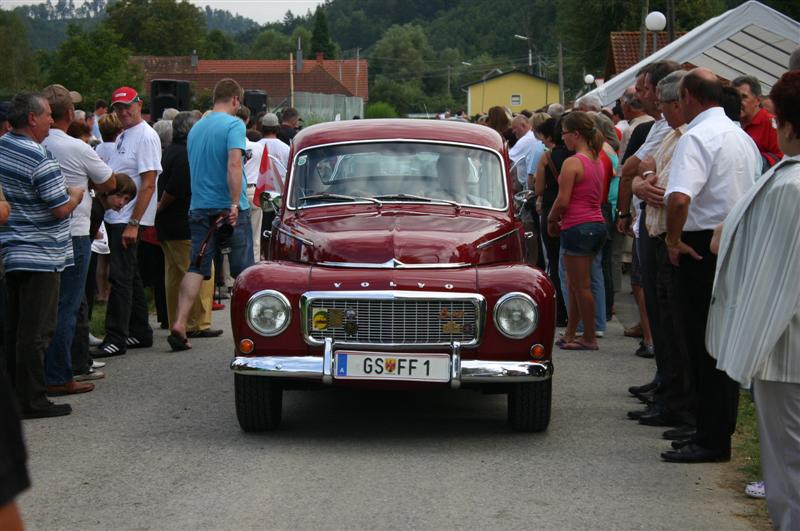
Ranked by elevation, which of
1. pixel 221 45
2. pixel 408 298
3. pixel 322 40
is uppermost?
pixel 322 40

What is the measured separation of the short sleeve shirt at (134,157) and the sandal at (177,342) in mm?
1104

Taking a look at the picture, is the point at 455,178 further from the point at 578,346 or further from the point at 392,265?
the point at 578,346

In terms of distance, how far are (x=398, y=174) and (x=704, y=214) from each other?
2607mm

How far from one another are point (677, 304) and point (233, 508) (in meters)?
2.95

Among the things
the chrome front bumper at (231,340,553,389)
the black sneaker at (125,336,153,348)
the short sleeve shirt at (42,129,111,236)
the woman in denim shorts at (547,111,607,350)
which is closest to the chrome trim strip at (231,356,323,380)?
the chrome front bumper at (231,340,553,389)

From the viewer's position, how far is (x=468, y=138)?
9.02 meters

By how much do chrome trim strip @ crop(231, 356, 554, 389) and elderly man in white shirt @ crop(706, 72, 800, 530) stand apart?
2146 millimetres

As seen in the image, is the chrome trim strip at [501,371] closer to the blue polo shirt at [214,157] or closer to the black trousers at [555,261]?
the blue polo shirt at [214,157]

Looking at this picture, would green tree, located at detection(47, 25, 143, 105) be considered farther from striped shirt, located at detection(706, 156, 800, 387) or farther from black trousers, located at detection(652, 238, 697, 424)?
striped shirt, located at detection(706, 156, 800, 387)

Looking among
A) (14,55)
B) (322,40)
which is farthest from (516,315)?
(322,40)

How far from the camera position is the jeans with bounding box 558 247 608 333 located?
38.5 feet

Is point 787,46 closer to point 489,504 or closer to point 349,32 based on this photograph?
point 489,504

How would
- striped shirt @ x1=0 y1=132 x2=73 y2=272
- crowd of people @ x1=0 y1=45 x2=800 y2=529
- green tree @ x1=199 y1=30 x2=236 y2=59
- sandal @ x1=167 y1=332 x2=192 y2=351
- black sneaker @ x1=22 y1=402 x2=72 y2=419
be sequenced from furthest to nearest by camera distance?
green tree @ x1=199 y1=30 x2=236 y2=59 < sandal @ x1=167 y1=332 x2=192 y2=351 < black sneaker @ x1=22 y1=402 x2=72 y2=419 < striped shirt @ x1=0 y1=132 x2=73 y2=272 < crowd of people @ x1=0 y1=45 x2=800 y2=529

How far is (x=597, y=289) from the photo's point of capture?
38.8 feet
